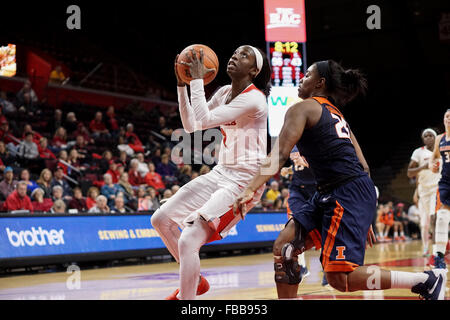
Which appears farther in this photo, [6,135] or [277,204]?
→ [277,204]

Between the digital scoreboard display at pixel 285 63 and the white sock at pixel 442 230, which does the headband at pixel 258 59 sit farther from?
the digital scoreboard display at pixel 285 63

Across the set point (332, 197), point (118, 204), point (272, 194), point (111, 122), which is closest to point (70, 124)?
point (111, 122)

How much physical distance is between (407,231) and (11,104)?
12751mm

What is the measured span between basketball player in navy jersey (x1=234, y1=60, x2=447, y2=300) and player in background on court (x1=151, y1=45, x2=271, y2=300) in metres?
0.42

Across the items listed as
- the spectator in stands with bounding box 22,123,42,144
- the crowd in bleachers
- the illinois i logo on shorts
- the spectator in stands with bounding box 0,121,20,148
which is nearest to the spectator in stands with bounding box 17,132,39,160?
the crowd in bleachers

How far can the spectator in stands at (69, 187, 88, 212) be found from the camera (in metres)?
11.0

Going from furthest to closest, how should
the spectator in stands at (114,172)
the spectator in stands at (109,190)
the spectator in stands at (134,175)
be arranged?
1. the spectator in stands at (134,175)
2. the spectator in stands at (114,172)
3. the spectator in stands at (109,190)

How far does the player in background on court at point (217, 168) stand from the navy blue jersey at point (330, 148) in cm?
48

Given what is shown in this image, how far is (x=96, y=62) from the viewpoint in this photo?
20.7 meters

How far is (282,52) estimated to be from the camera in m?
16.3

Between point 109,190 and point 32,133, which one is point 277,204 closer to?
point 109,190

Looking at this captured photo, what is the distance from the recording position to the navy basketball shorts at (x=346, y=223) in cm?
390

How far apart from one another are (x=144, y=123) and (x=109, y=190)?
249 inches

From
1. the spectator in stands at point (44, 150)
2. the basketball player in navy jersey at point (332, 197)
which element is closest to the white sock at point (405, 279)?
the basketball player in navy jersey at point (332, 197)
